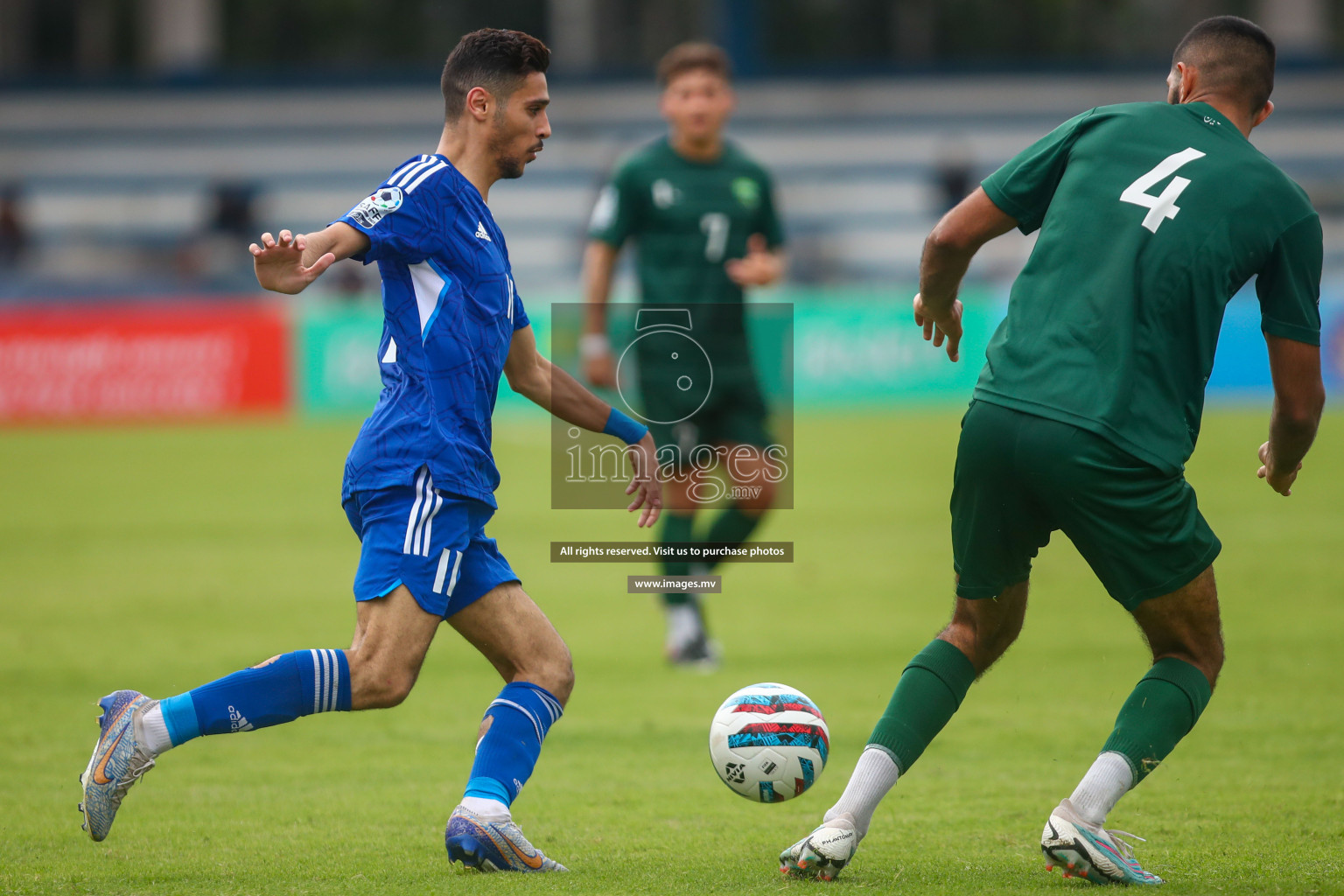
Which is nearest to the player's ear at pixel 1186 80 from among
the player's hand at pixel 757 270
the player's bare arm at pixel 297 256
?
the player's bare arm at pixel 297 256

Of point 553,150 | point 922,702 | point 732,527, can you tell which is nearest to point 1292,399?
point 922,702

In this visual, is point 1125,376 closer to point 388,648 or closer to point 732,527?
point 388,648

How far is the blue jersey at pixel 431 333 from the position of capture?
3711mm

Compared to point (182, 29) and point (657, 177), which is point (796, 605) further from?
point (182, 29)

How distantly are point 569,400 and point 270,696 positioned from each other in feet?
3.79

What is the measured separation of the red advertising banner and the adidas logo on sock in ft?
53.1

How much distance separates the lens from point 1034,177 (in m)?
3.73

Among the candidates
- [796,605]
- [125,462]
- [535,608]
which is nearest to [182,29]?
[125,462]

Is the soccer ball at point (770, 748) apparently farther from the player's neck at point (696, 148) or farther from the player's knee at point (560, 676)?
the player's neck at point (696, 148)

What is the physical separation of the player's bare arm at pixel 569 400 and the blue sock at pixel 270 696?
3.14ft

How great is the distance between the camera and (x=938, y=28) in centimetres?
3195

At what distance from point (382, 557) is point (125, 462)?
42.3ft

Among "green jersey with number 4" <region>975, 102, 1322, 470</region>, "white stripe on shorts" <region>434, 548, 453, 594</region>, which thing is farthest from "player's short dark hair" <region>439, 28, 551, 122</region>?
"green jersey with number 4" <region>975, 102, 1322, 470</region>

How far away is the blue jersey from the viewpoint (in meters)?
3.71
